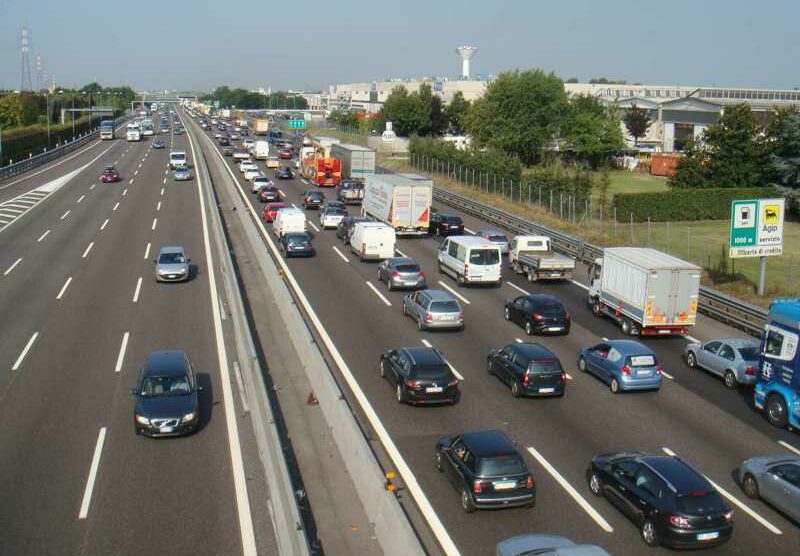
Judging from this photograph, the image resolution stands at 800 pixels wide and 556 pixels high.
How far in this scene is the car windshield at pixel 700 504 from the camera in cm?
1457

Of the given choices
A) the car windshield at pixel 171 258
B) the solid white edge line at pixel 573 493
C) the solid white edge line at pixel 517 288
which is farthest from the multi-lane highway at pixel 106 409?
the solid white edge line at pixel 517 288

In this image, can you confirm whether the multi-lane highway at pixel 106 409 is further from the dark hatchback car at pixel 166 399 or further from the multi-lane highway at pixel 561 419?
the multi-lane highway at pixel 561 419

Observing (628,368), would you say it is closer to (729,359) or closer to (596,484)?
(729,359)

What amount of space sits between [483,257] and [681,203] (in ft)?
102

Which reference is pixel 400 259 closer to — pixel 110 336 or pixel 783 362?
pixel 110 336

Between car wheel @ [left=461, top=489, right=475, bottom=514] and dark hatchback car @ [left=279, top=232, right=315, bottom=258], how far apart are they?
1038 inches

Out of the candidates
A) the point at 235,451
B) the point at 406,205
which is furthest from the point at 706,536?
the point at 406,205

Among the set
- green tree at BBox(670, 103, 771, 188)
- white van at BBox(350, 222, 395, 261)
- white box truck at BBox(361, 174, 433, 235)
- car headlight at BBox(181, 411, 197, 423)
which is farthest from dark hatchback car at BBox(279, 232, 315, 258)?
green tree at BBox(670, 103, 771, 188)

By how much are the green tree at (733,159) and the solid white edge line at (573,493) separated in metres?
57.7

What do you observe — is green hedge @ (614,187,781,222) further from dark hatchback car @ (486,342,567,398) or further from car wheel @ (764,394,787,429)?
dark hatchback car @ (486,342,567,398)

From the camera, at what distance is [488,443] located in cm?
1627

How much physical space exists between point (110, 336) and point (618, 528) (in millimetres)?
18134

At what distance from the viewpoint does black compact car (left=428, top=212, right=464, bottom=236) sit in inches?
1940

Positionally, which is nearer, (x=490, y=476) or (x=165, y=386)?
(x=490, y=476)
